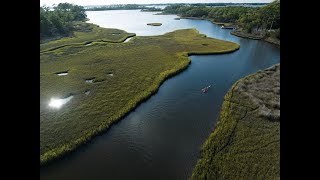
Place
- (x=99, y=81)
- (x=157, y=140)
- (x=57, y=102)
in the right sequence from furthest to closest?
(x=99, y=81)
(x=57, y=102)
(x=157, y=140)

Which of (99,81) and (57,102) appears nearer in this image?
(57,102)

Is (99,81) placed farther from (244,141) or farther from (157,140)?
(244,141)

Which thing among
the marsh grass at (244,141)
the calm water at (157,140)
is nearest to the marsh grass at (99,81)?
the calm water at (157,140)

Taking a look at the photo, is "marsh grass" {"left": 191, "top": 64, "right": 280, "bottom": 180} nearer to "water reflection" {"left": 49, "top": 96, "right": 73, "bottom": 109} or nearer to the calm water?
the calm water

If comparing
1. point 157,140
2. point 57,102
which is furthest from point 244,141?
point 57,102

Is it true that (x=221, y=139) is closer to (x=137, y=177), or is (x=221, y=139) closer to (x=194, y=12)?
(x=137, y=177)
